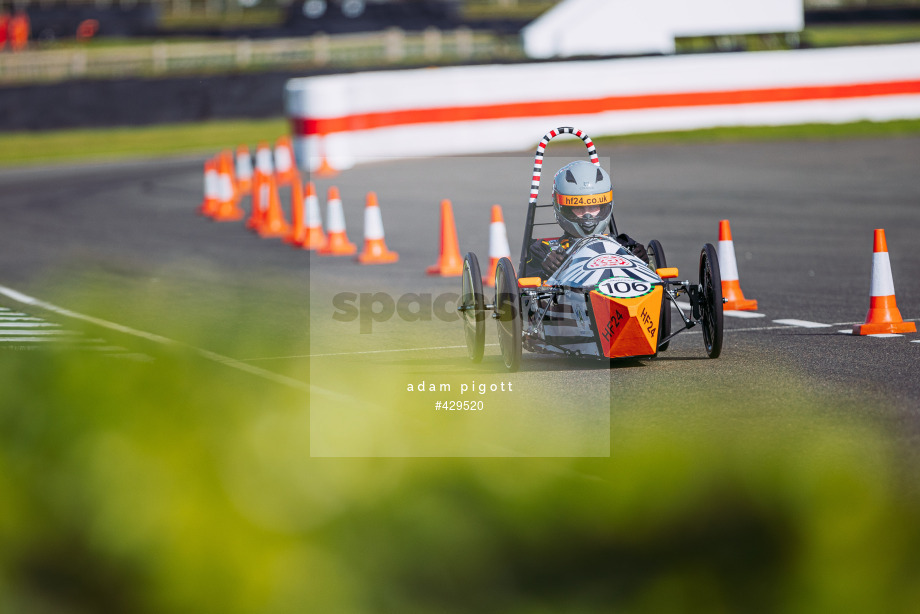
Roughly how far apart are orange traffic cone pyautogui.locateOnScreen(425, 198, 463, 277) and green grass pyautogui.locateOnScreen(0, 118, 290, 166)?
2110 cm

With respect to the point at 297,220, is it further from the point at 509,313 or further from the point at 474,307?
the point at 509,313

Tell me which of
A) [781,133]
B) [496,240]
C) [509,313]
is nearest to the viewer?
[509,313]

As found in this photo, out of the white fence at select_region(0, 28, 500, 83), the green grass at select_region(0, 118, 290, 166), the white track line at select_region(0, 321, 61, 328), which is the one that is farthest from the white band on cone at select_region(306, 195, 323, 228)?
the white fence at select_region(0, 28, 500, 83)

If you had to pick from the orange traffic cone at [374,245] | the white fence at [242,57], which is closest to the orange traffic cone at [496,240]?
the orange traffic cone at [374,245]

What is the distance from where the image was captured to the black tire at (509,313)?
9.15 m

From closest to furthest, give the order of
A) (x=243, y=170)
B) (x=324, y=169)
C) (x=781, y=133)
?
1. (x=243, y=170)
2. (x=324, y=169)
3. (x=781, y=133)

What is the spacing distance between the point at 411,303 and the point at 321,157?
14414 millimetres

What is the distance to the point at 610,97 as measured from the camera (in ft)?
96.0

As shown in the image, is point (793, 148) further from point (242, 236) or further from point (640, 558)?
point (640, 558)

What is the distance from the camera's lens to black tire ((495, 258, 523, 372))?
915cm

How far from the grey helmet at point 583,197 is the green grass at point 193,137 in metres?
19.1

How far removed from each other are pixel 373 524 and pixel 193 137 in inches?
1416

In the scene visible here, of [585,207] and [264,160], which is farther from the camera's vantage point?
[264,160]

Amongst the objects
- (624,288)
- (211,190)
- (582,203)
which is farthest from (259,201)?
(624,288)
